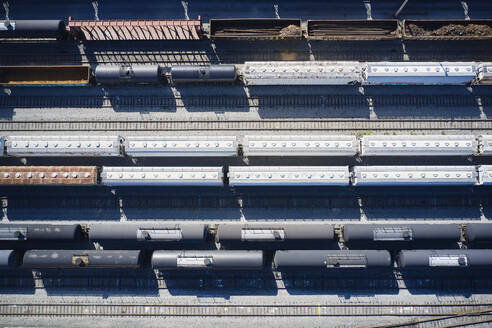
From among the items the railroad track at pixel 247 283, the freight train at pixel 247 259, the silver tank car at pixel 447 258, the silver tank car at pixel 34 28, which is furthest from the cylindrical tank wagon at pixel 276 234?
the silver tank car at pixel 34 28

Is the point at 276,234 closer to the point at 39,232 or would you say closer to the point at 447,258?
the point at 447,258

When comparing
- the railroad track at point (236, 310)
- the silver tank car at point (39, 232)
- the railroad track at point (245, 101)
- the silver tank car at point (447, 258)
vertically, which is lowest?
the railroad track at point (236, 310)

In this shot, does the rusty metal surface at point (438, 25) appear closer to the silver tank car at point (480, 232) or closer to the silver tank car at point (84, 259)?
the silver tank car at point (480, 232)

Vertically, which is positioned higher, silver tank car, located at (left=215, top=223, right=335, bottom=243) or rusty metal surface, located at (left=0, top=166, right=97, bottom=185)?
rusty metal surface, located at (left=0, top=166, right=97, bottom=185)

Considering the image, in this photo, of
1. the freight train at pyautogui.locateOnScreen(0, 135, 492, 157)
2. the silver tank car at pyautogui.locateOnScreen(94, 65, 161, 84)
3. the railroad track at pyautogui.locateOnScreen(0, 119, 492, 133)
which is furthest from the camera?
the railroad track at pyautogui.locateOnScreen(0, 119, 492, 133)

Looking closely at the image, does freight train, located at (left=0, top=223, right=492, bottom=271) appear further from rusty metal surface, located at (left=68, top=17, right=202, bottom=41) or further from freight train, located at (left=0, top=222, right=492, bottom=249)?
rusty metal surface, located at (left=68, top=17, right=202, bottom=41)

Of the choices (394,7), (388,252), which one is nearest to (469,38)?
(394,7)

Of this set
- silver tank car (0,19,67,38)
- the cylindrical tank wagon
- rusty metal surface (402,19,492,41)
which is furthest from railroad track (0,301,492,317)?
silver tank car (0,19,67,38)

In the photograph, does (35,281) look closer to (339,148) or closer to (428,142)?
(339,148)
